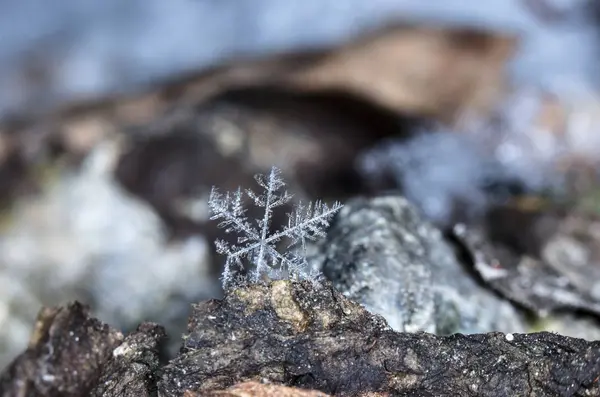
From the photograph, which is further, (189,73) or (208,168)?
(189,73)

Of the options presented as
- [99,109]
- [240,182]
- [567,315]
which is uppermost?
[99,109]

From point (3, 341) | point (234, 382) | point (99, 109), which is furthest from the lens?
point (99, 109)

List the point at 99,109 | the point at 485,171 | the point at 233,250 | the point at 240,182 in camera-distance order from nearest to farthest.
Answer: the point at 233,250 → the point at 240,182 → the point at 485,171 → the point at 99,109

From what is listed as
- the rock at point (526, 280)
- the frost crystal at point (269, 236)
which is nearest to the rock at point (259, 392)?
the frost crystal at point (269, 236)

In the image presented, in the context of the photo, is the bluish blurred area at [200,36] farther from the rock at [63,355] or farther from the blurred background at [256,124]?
the rock at [63,355]

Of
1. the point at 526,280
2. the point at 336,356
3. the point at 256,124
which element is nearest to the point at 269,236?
the point at 336,356

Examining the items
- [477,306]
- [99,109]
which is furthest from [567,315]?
[99,109]

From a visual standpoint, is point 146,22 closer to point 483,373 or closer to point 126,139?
point 126,139
